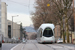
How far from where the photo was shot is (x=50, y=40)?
32.7m

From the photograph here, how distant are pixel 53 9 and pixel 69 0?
6.12m

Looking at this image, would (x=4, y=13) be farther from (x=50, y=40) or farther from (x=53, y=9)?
(x=50, y=40)

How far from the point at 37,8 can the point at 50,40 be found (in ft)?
73.4

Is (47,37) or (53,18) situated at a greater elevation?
(53,18)

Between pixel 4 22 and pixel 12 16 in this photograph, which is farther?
pixel 4 22

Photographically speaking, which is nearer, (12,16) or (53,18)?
(53,18)

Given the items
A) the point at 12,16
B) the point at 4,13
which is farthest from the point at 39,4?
the point at 4,13

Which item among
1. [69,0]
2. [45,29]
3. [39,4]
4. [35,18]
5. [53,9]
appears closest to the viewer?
[45,29]

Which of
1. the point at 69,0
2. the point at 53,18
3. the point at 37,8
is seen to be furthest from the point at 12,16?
the point at 69,0

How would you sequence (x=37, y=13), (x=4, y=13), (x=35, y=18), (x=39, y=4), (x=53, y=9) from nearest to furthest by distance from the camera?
(x=53, y=9) < (x=39, y=4) < (x=37, y=13) < (x=35, y=18) < (x=4, y=13)

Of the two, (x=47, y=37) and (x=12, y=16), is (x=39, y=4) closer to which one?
(x=12, y=16)

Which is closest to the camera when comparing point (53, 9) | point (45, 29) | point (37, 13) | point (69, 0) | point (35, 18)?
point (45, 29)

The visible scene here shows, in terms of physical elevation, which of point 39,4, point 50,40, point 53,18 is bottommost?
point 50,40

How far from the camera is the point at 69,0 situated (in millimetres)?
39062
